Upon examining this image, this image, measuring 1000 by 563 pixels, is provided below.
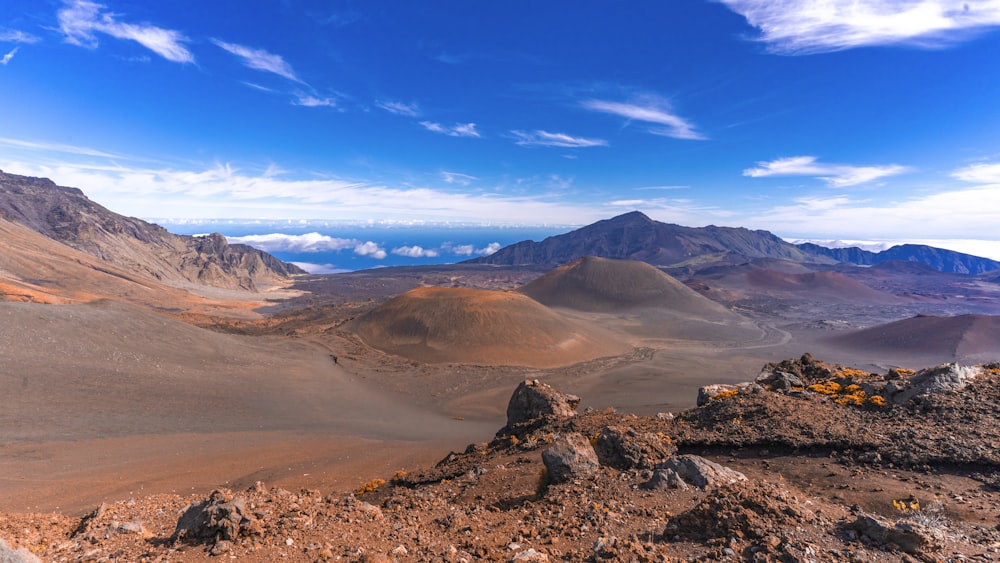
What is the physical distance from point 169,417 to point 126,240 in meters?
92.1

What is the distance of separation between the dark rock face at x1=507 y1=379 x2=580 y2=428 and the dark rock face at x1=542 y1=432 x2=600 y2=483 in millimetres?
4369

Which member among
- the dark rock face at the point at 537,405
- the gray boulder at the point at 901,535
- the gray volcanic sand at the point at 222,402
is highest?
the gray boulder at the point at 901,535

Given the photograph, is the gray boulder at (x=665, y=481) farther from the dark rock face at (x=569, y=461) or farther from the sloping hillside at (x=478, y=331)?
the sloping hillside at (x=478, y=331)

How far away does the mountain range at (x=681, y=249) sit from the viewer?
157000 millimetres

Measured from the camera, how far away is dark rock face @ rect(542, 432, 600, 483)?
6.77 metres

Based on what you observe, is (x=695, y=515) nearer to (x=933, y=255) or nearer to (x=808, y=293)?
(x=808, y=293)

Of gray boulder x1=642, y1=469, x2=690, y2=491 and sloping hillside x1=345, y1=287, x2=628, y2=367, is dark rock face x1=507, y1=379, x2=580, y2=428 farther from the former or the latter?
sloping hillside x1=345, y1=287, x2=628, y2=367

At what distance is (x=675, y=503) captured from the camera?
5648mm

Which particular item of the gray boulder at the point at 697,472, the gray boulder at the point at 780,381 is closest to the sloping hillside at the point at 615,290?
the gray boulder at the point at 780,381

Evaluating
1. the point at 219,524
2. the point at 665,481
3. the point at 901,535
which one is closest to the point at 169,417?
the point at 219,524

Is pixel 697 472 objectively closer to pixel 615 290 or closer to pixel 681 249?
pixel 615 290

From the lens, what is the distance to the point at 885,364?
3822cm

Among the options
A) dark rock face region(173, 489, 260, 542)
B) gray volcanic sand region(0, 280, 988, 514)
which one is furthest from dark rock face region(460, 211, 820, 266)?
dark rock face region(173, 489, 260, 542)

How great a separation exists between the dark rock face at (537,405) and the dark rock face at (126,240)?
88.3 metres
